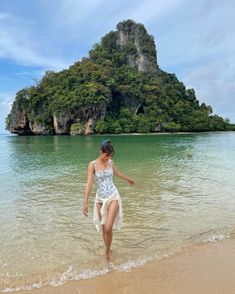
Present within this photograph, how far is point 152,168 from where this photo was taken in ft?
51.8

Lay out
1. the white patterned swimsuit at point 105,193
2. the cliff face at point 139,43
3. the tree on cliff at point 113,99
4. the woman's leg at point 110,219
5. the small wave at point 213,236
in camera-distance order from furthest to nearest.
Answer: the cliff face at point 139,43
the tree on cliff at point 113,99
the small wave at point 213,236
the white patterned swimsuit at point 105,193
the woman's leg at point 110,219

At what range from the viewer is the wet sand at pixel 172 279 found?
12.6 feet

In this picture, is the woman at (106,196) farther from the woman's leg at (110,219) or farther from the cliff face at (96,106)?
the cliff face at (96,106)

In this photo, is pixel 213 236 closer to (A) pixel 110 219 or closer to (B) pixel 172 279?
(B) pixel 172 279

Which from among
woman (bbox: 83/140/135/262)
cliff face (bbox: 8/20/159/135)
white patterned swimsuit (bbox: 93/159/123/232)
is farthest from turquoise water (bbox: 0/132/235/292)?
cliff face (bbox: 8/20/159/135)

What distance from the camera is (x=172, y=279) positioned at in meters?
4.07

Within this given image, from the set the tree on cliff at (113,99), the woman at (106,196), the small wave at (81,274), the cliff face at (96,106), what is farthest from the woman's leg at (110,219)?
the cliff face at (96,106)

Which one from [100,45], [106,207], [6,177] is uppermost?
[100,45]

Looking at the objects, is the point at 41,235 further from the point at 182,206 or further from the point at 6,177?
the point at 6,177

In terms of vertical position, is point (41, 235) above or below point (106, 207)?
below

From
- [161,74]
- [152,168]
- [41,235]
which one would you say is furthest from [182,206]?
[161,74]

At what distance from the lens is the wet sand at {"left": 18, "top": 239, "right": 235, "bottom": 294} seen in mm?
3834

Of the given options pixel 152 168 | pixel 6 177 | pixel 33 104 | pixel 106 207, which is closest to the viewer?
pixel 106 207

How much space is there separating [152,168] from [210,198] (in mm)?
6932
